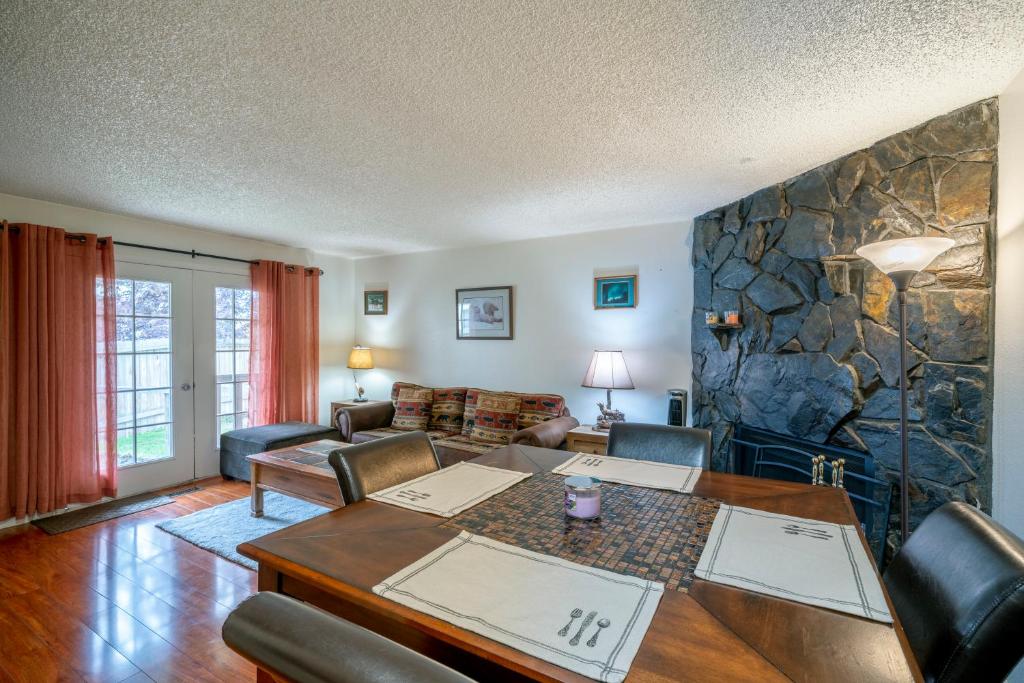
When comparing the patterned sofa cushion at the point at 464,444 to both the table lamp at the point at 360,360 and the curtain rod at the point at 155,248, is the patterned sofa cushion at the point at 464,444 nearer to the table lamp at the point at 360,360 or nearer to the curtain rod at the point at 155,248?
the table lamp at the point at 360,360

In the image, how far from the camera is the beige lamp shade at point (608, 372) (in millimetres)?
3654

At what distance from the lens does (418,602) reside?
84 cm

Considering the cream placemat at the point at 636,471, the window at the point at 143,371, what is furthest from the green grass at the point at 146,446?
the cream placemat at the point at 636,471

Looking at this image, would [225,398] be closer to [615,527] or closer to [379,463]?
[379,463]

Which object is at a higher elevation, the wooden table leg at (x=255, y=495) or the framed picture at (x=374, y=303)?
the framed picture at (x=374, y=303)

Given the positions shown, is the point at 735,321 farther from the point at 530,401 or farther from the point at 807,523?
the point at 807,523

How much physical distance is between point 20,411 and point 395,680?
4095 mm

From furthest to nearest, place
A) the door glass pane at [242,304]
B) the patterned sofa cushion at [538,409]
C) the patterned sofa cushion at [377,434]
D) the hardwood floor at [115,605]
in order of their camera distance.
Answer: the door glass pane at [242,304]
the patterned sofa cushion at [377,434]
the patterned sofa cushion at [538,409]
the hardwood floor at [115,605]

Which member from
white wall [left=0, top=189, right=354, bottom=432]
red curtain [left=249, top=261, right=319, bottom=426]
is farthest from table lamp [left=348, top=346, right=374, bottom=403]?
red curtain [left=249, top=261, right=319, bottom=426]

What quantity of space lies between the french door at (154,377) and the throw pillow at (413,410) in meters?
1.79

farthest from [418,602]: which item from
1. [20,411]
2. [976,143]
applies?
[20,411]

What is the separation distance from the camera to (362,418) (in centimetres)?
434

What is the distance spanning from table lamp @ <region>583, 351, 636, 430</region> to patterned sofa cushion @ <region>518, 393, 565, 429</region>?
0.34 meters

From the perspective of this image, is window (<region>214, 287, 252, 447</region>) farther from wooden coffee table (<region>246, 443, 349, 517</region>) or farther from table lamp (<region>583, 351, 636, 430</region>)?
table lamp (<region>583, 351, 636, 430</region>)
